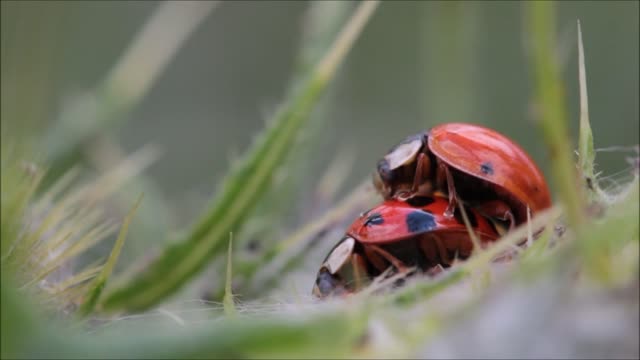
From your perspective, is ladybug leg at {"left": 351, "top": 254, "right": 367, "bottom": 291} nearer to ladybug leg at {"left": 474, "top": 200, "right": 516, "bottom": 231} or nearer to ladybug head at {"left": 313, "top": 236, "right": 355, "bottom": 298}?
ladybug head at {"left": 313, "top": 236, "right": 355, "bottom": 298}

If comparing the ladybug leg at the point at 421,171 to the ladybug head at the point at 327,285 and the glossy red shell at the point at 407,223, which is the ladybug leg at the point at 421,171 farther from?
the ladybug head at the point at 327,285

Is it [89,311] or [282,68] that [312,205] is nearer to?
[89,311]

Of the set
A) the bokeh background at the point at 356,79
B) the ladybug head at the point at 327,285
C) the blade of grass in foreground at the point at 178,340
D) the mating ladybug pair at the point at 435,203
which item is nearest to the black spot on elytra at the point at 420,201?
the mating ladybug pair at the point at 435,203

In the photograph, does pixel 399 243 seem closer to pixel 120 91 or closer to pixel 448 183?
pixel 448 183

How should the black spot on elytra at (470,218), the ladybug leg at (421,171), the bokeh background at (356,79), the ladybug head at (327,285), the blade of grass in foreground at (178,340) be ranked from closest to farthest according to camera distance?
the blade of grass in foreground at (178,340) < the ladybug head at (327,285) < the black spot on elytra at (470,218) < the ladybug leg at (421,171) < the bokeh background at (356,79)

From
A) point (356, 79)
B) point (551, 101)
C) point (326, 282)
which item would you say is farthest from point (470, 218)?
point (356, 79)

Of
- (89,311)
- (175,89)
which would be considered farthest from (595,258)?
(175,89)

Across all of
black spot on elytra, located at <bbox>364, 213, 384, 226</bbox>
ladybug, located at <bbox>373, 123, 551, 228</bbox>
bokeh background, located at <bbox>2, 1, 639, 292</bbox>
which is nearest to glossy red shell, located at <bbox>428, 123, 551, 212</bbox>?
ladybug, located at <bbox>373, 123, 551, 228</bbox>

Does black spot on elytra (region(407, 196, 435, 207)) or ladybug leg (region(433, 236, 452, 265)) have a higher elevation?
black spot on elytra (region(407, 196, 435, 207))
